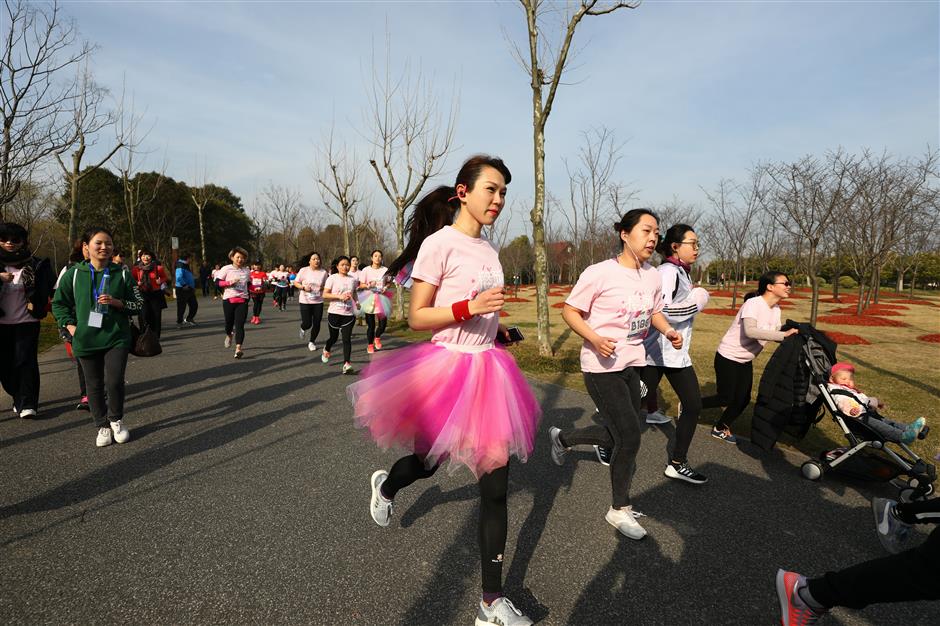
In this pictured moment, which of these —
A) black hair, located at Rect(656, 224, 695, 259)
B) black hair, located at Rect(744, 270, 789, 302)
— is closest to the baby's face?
black hair, located at Rect(744, 270, 789, 302)

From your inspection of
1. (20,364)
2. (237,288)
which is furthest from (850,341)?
(20,364)

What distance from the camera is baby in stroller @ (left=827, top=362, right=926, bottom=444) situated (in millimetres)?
3717

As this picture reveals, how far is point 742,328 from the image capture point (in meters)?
4.80

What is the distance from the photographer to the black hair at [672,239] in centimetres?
446

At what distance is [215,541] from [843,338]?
14.4 metres

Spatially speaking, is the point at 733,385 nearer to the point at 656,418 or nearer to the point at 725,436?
the point at 725,436

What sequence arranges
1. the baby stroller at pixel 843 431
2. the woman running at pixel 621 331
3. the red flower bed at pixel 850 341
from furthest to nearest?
the red flower bed at pixel 850 341
the baby stroller at pixel 843 431
the woman running at pixel 621 331

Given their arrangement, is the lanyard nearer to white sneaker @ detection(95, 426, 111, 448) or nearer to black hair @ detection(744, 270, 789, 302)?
white sneaker @ detection(95, 426, 111, 448)

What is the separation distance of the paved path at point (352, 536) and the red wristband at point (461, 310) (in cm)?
151

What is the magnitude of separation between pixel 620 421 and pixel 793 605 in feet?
4.18

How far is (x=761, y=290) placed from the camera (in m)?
4.96

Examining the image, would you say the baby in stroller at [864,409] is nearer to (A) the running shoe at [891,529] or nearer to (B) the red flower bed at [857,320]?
(A) the running shoe at [891,529]

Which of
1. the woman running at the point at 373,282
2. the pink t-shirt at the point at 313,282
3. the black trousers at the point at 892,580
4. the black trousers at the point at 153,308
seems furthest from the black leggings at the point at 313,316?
the black trousers at the point at 892,580

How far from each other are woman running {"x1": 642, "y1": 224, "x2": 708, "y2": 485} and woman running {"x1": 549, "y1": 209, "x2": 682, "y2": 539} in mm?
827
